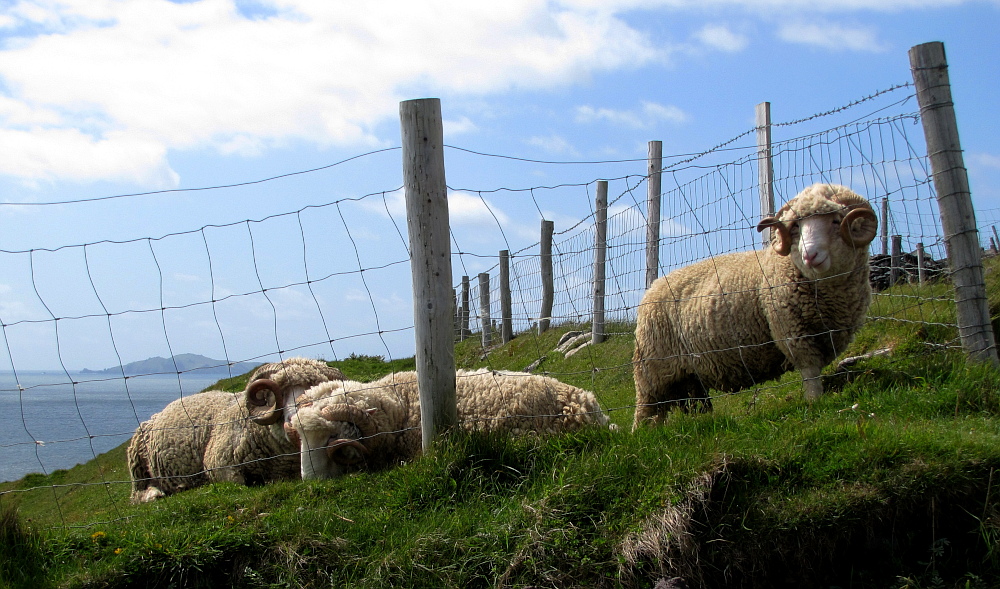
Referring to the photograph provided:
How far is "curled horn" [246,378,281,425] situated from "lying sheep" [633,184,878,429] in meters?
3.24

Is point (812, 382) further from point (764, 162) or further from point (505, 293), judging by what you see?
point (505, 293)

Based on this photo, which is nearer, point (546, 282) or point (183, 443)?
point (183, 443)

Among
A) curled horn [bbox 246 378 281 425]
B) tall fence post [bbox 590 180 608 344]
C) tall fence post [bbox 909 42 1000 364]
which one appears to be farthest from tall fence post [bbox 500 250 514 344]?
tall fence post [bbox 909 42 1000 364]

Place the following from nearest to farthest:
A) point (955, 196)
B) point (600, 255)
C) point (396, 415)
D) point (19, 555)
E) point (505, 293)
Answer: point (19, 555)
point (955, 196)
point (396, 415)
point (600, 255)
point (505, 293)

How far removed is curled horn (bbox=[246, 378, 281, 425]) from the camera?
21.9 feet

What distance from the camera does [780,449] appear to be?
12.7 feet

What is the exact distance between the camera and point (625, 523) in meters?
3.58

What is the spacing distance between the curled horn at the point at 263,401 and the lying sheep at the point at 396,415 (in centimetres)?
77

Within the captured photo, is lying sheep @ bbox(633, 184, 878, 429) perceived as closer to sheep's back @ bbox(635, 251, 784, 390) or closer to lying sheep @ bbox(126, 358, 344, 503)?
sheep's back @ bbox(635, 251, 784, 390)

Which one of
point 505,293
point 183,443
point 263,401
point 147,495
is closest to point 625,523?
point 263,401

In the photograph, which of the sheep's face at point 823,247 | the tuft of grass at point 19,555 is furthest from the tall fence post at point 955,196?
the tuft of grass at point 19,555

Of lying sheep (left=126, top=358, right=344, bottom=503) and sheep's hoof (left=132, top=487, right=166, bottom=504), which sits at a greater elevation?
lying sheep (left=126, top=358, right=344, bottom=503)

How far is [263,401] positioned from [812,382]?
4741 millimetres

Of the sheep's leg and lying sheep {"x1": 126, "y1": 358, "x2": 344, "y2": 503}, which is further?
lying sheep {"x1": 126, "y1": 358, "x2": 344, "y2": 503}
